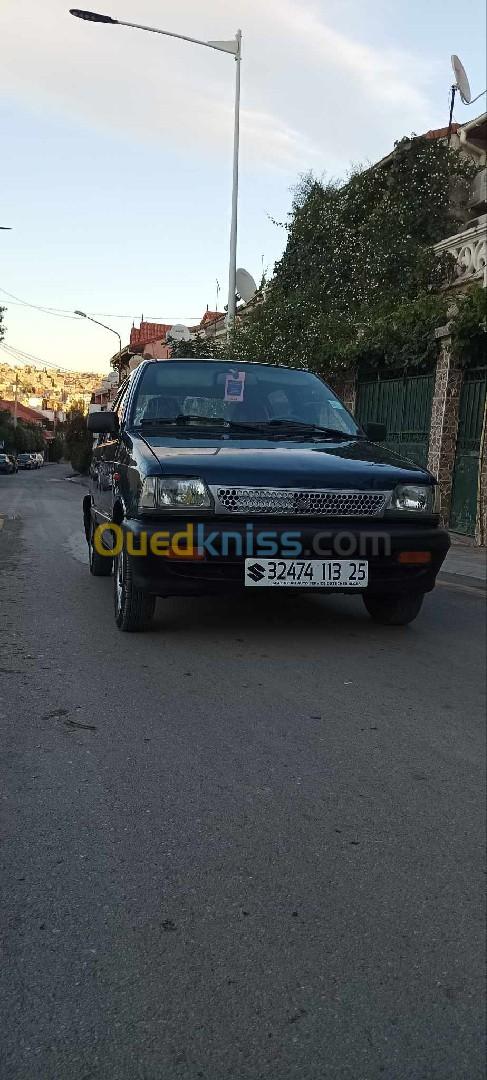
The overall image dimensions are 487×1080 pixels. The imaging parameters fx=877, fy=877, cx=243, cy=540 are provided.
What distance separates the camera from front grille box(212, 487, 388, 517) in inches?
179

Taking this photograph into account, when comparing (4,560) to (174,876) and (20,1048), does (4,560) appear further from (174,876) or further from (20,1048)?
(20,1048)

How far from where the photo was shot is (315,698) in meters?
4.04

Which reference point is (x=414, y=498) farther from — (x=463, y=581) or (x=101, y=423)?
(x=463, y=581)

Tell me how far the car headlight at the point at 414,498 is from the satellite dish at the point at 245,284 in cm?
1921

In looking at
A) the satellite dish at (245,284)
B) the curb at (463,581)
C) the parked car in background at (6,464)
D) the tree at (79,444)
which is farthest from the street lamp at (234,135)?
the parked car in background at (6,464)

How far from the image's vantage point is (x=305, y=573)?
459 centimetres

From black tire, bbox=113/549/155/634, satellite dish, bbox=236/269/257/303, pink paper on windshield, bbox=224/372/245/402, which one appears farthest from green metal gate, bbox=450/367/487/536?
satellite dish, bbox=236/269/257/303

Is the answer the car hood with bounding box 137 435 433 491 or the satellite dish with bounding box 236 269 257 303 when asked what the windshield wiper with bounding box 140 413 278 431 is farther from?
the satellite dish with bounding box 236 269 257 303

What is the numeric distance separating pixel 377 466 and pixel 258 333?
14492 millimetres

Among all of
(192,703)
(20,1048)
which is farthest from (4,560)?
(20,1048)

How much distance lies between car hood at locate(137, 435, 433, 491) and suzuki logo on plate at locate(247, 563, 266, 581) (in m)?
0.43

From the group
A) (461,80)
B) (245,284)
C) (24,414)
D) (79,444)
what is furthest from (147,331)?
(24,414)

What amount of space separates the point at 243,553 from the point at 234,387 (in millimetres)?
1735

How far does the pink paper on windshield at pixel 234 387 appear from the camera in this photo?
5.81m
